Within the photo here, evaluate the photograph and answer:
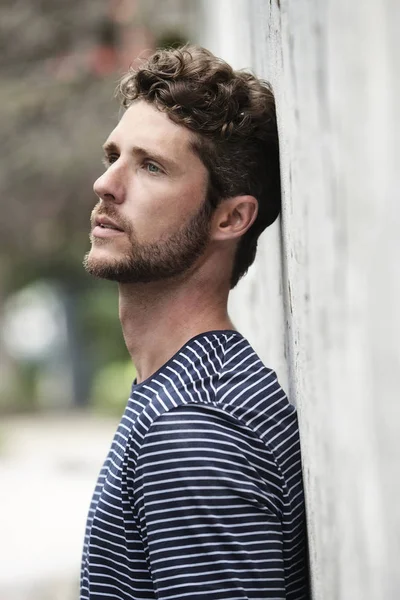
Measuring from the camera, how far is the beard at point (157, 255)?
2088 mm

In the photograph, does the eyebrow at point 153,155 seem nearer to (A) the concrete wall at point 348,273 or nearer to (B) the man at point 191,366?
(B) the man at point 191,366

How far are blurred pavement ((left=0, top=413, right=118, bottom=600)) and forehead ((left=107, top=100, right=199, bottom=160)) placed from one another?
174 inches

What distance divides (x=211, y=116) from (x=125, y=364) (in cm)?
1683

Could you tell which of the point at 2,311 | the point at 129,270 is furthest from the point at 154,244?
the point at 2,311

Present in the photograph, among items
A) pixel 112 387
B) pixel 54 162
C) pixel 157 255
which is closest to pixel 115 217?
pixel 157 255

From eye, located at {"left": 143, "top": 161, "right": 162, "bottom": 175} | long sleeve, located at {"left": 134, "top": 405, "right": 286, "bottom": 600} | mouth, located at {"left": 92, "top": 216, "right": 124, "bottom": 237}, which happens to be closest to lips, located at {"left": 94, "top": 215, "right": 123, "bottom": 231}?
mouth, located at {"left": 92, "top": 216, "right": 124, "bottom": 237}

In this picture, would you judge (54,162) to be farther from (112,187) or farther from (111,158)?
(112,187)

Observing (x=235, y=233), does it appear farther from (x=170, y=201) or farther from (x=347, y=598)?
(x=347, y=598)

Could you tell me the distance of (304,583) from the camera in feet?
6.40

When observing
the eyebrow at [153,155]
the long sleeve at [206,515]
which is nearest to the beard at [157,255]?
the eyebrow at [153,155]

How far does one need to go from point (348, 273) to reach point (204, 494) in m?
0.63

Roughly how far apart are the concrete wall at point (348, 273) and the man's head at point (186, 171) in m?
0.51

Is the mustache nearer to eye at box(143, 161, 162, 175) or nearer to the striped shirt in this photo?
eye at box(143, 161, 162, 175)

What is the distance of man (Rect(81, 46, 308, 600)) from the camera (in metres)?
1.67
